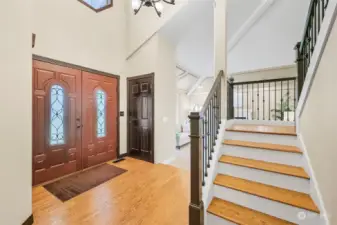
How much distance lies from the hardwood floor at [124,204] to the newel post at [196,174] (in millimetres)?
A: 273

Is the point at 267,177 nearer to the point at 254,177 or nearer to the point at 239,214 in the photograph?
the point at 254,177

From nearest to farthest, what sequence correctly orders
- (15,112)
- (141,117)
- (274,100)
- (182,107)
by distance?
(15,112) → (141,117) → (274,100) → (182,107)

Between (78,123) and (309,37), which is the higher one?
(309,37)

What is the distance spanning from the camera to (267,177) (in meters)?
1.85

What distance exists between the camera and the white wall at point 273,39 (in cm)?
434

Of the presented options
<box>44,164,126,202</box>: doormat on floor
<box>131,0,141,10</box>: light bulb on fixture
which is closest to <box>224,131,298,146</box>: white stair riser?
<box>44,164,126,202</box>: doormat on floor

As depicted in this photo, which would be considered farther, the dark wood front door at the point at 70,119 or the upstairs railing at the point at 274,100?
the upstairs railing at the point at 274,100

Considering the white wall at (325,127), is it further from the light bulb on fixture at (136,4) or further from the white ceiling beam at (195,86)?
the white ceiling beam at (195,86)

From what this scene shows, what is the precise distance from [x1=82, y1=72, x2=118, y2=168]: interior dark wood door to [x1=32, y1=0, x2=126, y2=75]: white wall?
1.20 ft

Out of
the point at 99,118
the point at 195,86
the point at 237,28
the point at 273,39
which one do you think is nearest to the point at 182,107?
the point at 195,86

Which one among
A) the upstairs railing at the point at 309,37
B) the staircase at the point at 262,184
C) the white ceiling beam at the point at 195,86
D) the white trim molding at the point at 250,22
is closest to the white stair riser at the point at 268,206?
the staircase at the point at 262,184

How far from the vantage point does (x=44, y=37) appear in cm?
288

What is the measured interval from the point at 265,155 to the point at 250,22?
14.2 ft

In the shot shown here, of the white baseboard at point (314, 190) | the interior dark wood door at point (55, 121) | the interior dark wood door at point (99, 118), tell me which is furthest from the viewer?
the interior dark wood door at point (99, 118)
